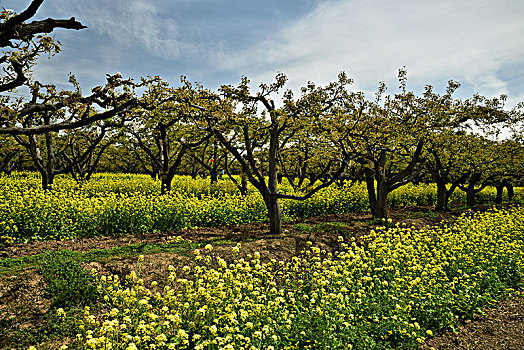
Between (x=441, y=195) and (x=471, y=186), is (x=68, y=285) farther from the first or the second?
(x=471, y=186)

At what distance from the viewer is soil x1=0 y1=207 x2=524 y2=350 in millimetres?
4789

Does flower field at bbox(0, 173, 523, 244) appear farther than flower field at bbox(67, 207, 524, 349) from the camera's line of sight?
Yes

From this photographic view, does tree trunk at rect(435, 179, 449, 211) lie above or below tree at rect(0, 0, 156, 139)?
below

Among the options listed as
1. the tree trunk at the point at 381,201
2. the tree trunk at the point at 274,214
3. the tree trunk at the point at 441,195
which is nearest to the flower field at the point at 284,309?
the tree trunk at the point at 274,214

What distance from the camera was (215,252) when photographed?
7.37 metres

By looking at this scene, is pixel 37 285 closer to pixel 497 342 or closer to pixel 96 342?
pixel 96 342

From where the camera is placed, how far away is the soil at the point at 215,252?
15.7 feet

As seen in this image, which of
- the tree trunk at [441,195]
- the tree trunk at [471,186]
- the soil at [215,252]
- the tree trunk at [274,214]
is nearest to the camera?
the soil at [215,252]

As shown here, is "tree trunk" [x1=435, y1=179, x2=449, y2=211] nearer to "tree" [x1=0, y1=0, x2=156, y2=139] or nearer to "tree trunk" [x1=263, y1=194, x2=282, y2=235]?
"tree trunk" [x1=263, y1=194, x2=282, y2=235]

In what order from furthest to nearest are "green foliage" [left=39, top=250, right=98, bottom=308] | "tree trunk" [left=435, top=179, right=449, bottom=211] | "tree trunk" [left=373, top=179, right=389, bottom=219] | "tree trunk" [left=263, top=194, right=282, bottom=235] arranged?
"tree trunk" [left=435, top=179, right=449, bottom=211] < "tree trunk" [left=373, top=179, right=389, bottom=219] < "tree trunk" [left=263, top=194, right=282, bottom=235] < "green foliage" [left=39, top=250, right=98, bottom=308]

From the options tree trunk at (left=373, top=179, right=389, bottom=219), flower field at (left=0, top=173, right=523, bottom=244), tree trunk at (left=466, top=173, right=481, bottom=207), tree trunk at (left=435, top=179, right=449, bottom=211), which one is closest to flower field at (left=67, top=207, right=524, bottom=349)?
flower field at (left=0, top=173, right=523, bottom=244)

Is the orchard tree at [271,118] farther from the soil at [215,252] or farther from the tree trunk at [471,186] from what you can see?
the tree trunk at [471,186]

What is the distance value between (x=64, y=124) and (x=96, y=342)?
4052 mm

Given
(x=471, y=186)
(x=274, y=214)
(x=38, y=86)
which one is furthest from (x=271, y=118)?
(x=471, y=186)
